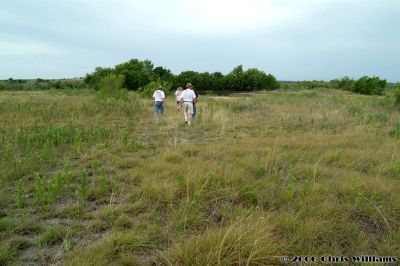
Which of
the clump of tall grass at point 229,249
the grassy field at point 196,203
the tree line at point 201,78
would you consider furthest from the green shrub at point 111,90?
the tree line at point 201,78

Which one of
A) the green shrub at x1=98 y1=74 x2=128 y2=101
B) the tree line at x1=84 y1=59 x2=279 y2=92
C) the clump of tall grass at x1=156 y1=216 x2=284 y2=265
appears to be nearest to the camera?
the clump of tall grass at x1=156 y1=216 x2=284 y2=265

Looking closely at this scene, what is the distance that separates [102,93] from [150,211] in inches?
574

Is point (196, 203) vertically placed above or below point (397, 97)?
below

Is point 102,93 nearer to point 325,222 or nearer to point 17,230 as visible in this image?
point 17,230

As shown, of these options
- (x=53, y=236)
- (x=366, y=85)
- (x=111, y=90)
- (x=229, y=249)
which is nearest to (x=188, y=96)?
(x=53, y=236)

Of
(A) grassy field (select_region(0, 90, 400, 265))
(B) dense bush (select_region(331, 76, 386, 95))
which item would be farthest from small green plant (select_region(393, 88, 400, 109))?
(B) dense bush (select_region(331, 76, 386, 95))

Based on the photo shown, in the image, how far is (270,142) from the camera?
20.9 ft

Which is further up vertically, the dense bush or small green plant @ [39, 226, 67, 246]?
the dense bush

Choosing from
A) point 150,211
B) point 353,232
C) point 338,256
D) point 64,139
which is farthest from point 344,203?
point 64,139

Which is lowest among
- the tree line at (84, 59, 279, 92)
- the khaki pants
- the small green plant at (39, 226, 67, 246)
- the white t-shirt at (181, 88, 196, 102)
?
the small green plant at (39, 226, 67, 246)

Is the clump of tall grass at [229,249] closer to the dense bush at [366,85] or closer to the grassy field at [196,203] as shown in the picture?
the grassy field at [196,203]

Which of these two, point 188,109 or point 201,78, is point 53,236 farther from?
point 201,78

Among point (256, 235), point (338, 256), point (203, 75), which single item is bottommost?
point (338, 256)

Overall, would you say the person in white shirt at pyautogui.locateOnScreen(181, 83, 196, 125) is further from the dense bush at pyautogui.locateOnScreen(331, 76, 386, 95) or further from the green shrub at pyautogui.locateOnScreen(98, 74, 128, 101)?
the dense bush at pyautogui.locateOnScreen(331, 76, 386, 95)
